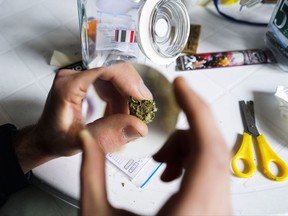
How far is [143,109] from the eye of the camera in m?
0.44

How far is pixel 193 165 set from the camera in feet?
0.71

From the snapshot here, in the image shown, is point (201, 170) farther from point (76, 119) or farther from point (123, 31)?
point (123, 31)

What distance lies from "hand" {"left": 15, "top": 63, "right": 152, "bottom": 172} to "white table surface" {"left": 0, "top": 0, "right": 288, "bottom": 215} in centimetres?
4

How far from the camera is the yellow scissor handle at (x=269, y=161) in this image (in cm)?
42

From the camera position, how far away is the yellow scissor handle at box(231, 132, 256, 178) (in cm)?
42

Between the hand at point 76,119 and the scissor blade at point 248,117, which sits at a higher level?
the hand at point 76,119

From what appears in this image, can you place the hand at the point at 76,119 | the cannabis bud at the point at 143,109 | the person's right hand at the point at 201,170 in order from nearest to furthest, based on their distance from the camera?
the person's right hand at the point at 201,170 → the hand at the point at 76,119 → the cannabis bud at the point at 143,109

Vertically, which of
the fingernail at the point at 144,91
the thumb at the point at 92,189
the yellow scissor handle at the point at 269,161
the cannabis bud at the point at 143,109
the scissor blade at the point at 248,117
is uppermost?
the thumb at the point at 92,189

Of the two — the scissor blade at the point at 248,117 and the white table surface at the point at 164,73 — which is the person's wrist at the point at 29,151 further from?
the scissor blade at the point at 248,117

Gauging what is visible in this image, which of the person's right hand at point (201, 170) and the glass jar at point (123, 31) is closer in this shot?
the person's right hand at point (201, 170)

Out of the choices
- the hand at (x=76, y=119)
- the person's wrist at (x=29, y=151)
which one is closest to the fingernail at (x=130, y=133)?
the hand at (x=76, y=119)

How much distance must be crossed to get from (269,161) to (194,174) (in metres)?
0.26

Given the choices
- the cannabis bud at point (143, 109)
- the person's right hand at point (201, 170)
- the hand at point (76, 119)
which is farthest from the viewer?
the cannabis bud at point (143, 109)

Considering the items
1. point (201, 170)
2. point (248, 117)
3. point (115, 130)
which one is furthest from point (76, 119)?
point (248, 117)
